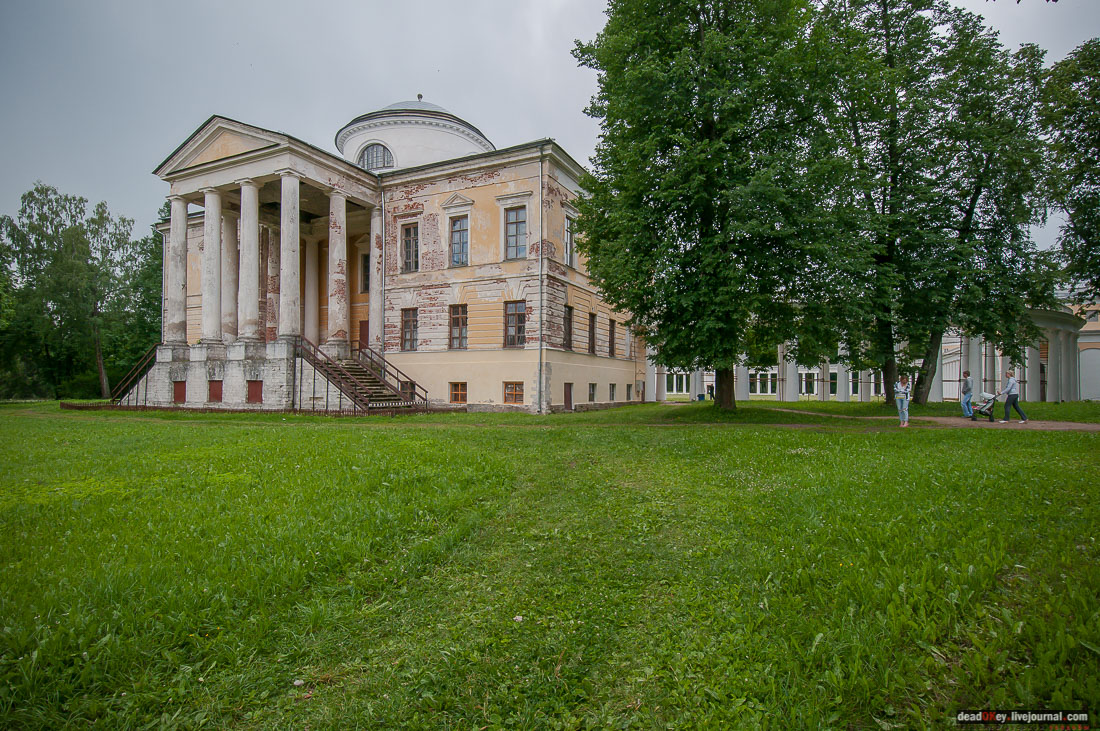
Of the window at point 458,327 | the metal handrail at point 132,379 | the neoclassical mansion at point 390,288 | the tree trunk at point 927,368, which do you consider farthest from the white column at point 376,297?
the tree trunk at point 927,368

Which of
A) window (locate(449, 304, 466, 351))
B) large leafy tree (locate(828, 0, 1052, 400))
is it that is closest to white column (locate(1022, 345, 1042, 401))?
large leafy tree (locate(828, 0, 1052, 400))

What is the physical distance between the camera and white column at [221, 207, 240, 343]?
24109mm

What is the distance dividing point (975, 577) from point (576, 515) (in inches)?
135

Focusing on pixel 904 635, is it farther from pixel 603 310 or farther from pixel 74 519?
pixel 603 310

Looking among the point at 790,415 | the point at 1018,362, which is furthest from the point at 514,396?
the point at 1018,362

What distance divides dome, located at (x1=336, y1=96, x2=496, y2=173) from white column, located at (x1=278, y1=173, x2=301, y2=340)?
8367 millimetres

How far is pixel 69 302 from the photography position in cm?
3566

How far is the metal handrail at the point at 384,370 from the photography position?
23125 mm

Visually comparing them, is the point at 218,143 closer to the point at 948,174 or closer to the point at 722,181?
the point at 722,181

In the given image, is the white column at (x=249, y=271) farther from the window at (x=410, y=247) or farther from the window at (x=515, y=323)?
the window at (x=515, y=323)

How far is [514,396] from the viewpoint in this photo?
21.8m

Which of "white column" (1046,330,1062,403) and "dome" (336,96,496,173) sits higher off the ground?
"dome" (336,96,496,173)

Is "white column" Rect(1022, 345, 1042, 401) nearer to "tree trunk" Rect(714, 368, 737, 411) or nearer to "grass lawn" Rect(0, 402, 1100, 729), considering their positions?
"tree trunk" Rect(714, 368, 737, 411)

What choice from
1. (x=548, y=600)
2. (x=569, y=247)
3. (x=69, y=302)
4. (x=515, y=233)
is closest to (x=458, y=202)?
(x=515, y=233)
